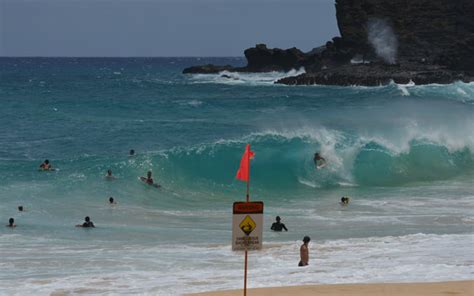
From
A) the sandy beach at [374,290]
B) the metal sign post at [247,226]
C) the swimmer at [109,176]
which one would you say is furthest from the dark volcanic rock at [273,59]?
the metal sign post at [247,226]

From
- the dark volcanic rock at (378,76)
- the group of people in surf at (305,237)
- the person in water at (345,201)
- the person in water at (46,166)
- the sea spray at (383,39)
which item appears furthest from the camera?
the sea spray at (383,39)

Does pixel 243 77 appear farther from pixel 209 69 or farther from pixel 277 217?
pixel 277 217

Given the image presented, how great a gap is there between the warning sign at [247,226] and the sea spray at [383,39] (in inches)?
3364

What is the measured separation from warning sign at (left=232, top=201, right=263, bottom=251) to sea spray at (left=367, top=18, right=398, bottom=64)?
8545cm

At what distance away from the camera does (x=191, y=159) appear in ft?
107

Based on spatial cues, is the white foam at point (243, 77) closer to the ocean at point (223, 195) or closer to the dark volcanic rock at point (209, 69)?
the dark volcanic rock at point (209, 69)

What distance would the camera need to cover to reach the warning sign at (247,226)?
452 inches

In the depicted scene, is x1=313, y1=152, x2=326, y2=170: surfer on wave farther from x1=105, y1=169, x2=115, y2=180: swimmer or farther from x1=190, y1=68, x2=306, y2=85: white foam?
x1=190, y1=68, x2=306, y2=85: white foam

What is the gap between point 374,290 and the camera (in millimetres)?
14188

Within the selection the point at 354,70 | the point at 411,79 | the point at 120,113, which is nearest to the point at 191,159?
the point at 120,113

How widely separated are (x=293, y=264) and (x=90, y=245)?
481 centimetres

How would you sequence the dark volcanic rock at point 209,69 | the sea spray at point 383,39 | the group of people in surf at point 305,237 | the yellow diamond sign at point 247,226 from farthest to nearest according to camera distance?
1. the dark volcanic rock at point 209,69
2. the sea spray at point 383,39
3. the group of people in surf at point 305,237
4. the yellow diamond sign at point 247,226

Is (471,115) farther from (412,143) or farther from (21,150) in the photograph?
(21,150)

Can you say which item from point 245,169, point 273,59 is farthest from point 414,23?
point 245,169
